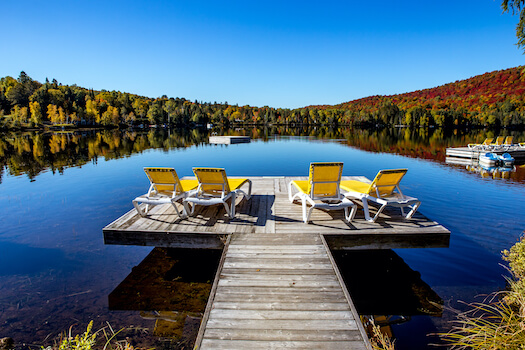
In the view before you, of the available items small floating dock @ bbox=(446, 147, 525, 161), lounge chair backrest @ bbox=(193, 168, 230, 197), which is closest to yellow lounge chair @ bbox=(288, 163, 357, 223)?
lounge chair backrest @ bbox=(193, 168, 230, 197)

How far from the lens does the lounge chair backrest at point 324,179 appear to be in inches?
241

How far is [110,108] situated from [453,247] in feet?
377

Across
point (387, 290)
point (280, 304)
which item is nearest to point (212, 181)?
point (280, 304)

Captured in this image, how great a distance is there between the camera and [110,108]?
335ft

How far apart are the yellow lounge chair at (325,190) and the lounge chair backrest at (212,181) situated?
186cm

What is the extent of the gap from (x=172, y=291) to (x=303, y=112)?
549 ft

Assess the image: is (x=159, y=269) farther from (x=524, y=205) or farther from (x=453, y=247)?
(x=524, y=205)

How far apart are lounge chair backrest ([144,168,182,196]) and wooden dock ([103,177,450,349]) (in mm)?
660

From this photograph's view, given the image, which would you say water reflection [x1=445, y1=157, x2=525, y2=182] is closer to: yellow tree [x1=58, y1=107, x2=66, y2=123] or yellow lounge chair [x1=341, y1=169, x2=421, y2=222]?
yellow lounge chair [x1=341, y1=169, x2=421, y2=222]

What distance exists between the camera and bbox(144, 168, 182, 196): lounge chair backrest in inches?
248

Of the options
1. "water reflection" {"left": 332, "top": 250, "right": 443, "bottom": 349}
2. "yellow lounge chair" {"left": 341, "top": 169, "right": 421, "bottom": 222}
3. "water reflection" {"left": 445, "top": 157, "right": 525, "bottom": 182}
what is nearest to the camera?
"water reflection" {"left": 332, "top": 250, "right": 443, "bottom": 349}

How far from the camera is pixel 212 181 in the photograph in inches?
255

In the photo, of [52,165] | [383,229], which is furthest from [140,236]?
[52,165]

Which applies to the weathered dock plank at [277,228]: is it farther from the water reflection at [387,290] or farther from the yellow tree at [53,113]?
the yellow tree at [53,113]
